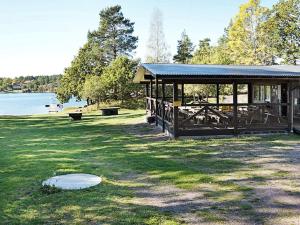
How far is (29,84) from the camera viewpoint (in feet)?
557

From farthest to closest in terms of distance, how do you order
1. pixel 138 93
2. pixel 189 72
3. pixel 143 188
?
1. pixel 138 93
2. pixel 189 72
3. pixel 143 188

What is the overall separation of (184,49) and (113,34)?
16.1m

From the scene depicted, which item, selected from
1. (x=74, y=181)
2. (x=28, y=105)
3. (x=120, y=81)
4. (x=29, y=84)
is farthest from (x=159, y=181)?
(x=29, y=84)

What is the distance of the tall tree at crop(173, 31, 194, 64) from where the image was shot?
61.7m

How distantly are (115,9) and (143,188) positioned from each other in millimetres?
47682

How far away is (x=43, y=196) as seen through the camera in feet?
21.6

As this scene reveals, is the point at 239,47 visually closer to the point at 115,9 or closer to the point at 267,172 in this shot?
the point at 115,9

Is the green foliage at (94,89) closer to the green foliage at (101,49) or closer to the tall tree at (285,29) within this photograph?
the green foliage at (101,49)

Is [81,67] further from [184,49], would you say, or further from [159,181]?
[159,181]

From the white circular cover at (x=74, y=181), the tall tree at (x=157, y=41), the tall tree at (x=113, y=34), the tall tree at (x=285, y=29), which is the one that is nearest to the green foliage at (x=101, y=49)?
the tall tree at (x=113, y=34)

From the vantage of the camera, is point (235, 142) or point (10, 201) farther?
point (235, 142)

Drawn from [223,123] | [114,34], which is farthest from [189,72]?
[114,34]

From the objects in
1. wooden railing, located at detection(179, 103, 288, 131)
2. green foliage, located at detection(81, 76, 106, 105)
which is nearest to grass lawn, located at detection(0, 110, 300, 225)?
wooden railing, located at detection(179, 103, 288, 131)

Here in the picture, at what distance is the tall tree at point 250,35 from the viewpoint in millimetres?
34094
